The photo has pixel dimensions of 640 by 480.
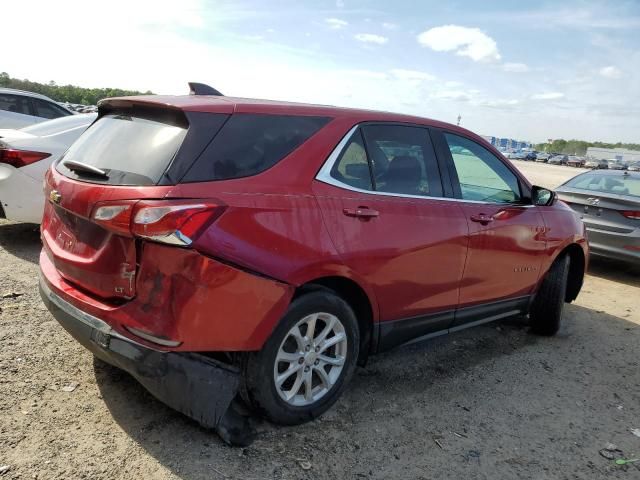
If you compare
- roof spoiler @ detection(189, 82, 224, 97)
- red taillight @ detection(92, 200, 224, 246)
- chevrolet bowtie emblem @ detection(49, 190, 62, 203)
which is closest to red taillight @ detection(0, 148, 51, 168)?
chevrolet bowtie emblem @ detection(49, 190, 62, 203)

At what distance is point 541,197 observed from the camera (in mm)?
4707

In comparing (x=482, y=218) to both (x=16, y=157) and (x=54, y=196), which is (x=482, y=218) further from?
(x=16, y=157)

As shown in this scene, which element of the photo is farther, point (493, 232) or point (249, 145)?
point (493, 232)

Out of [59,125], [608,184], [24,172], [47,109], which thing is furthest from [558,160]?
[24,172]

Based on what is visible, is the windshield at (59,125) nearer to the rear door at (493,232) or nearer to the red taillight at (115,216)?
the red taillight at (115,216)

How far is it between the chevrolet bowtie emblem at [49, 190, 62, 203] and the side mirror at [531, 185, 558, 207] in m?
3.65

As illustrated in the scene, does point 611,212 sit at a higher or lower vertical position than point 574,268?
higher

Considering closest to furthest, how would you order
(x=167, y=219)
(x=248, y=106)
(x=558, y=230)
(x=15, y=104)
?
(x=167, y=219), (x=248, y=106), (x=558, y=230), (x=15, y=104)

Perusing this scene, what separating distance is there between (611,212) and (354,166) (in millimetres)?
5623

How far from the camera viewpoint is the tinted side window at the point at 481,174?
157 inches

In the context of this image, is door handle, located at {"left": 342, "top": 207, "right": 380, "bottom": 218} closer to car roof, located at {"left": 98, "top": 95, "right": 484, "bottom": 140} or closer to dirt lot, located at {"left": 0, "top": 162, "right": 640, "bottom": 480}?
car roof, located at {"left": 98, "top": 95, "right": 484, "bottom": 140}

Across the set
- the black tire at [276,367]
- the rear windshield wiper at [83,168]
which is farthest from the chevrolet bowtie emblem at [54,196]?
the black tire at [276,367]

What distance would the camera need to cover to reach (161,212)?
246cm

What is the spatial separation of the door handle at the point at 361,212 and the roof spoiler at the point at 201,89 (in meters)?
1.15
